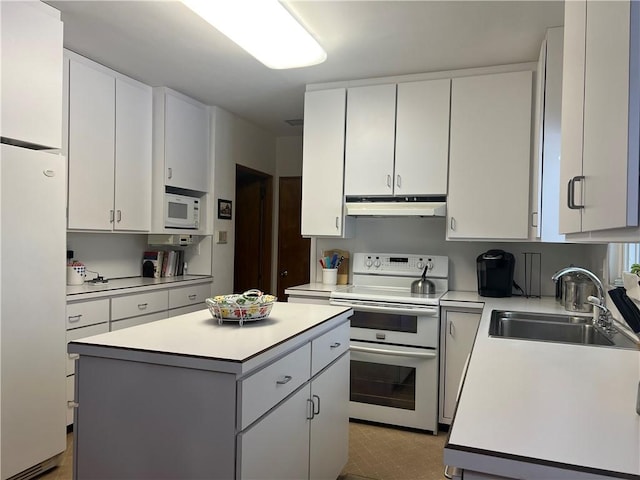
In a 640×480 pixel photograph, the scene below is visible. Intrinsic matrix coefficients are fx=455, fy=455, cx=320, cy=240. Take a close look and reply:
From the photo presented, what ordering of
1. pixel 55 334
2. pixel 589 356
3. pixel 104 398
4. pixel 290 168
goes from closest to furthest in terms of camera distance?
pixel 104 398
pixel 589 356
pixel 55 334
pixel 290 168

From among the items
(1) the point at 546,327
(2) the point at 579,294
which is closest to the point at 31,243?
(1) the point at 546,327

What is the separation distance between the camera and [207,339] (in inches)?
64.7

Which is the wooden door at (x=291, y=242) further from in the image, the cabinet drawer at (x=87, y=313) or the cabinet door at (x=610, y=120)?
the cabinet door at (x=610, y=120)

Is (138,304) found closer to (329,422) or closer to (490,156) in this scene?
(329,422)

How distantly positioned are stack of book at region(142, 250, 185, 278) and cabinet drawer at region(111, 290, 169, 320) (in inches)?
19.7

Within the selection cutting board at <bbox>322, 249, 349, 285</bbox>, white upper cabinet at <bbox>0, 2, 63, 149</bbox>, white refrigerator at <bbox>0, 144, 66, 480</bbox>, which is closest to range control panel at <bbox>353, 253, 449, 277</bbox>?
cutting board at <bbox>322, 249, 349, 285</bbox>

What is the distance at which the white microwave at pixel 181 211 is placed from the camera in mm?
3779

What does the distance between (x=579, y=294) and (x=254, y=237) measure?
12.0 feet

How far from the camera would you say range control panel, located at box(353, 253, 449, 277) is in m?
3.57

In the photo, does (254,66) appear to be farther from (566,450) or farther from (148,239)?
(566,450)

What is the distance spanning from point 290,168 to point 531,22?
337 centimetres

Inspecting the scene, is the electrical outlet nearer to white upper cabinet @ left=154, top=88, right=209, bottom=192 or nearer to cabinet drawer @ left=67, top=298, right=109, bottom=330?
white upper cabinet @ left=154, top=88, right=209, bottom=192

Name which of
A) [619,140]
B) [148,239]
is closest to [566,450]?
[619,140]

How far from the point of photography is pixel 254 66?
3.23m
